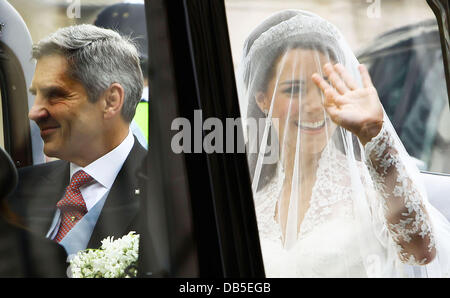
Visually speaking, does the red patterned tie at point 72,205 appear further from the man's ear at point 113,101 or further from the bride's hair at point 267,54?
the bride's hair at point 267,54

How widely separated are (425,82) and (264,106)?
536mm

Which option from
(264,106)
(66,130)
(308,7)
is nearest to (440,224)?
(264,106)

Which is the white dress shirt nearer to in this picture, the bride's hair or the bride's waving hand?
the bride's hair

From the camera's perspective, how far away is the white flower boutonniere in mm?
1237

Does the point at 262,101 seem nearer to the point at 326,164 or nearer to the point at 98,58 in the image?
the point at 326,164

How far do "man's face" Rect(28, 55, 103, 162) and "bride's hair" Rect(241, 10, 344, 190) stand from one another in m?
0.43

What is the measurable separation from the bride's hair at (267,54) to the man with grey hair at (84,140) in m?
0.31

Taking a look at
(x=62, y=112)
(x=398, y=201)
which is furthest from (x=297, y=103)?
(x=62, y=112)

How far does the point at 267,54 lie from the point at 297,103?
17 centimetres

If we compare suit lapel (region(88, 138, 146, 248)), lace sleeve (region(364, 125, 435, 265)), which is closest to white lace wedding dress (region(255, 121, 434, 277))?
lace sleeve (region(364, 125, 435, 265))

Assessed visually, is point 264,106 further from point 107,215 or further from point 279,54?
point 107,215

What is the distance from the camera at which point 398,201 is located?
140 centimetres

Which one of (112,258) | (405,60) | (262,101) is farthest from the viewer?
(405,60)

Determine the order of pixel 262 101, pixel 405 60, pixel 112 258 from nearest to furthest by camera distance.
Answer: pixel 112 258 < pixel 262 101 < pixel 405 60
